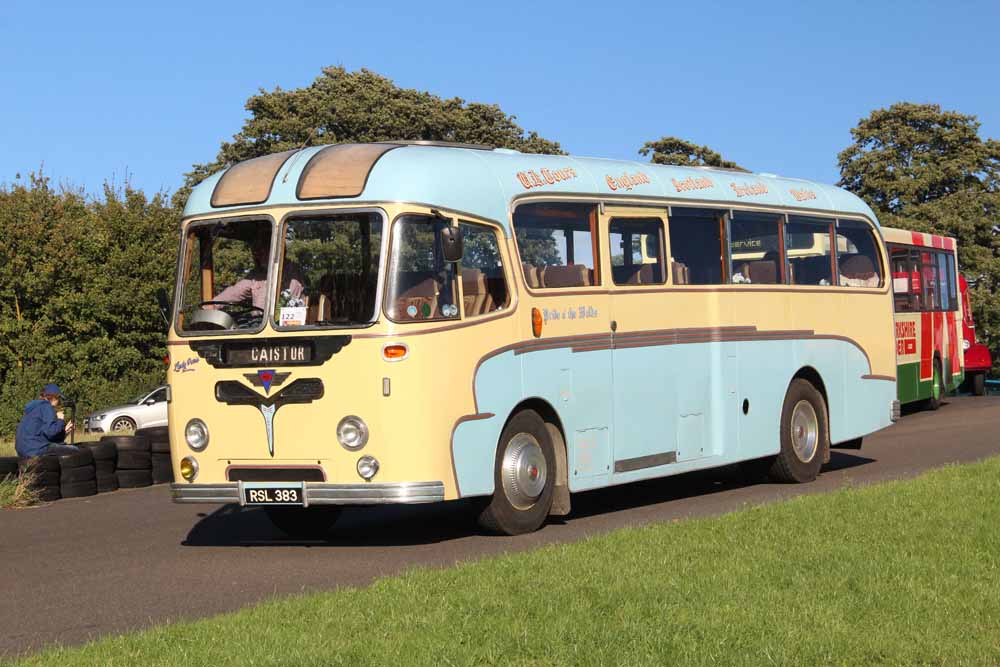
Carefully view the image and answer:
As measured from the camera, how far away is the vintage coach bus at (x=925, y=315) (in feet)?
85.6

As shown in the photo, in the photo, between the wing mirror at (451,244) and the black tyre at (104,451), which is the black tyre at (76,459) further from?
the wing mirror at (451,244)

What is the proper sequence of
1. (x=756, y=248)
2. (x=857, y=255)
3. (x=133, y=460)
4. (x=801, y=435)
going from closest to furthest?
(x=756, y=248), (x=801, y=435), (x=857, y=255), (x=133, y=460)

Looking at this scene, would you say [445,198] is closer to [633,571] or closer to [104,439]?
[633,571]

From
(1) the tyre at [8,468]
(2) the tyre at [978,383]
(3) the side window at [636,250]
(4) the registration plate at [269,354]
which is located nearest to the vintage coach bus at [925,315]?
(2) the tyre at [978,383]

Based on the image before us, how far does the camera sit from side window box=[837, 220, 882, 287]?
57.7 feet

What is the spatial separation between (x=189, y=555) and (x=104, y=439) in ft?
21.7

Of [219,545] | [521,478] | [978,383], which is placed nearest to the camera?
[521,478]

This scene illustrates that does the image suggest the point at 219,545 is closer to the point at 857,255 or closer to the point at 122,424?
the point at 857,255

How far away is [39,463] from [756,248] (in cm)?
818

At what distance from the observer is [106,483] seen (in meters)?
17.6

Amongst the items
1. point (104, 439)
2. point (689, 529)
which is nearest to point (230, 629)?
point (689, 529)

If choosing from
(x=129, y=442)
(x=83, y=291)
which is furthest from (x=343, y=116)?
(x=129, y=442)

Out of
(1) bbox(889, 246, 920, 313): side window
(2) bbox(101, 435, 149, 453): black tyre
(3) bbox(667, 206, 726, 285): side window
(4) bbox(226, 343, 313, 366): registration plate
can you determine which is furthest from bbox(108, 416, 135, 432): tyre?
(4) bbox(226, 343, 313, 366): registration plate

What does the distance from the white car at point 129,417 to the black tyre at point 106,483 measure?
65.4ft
